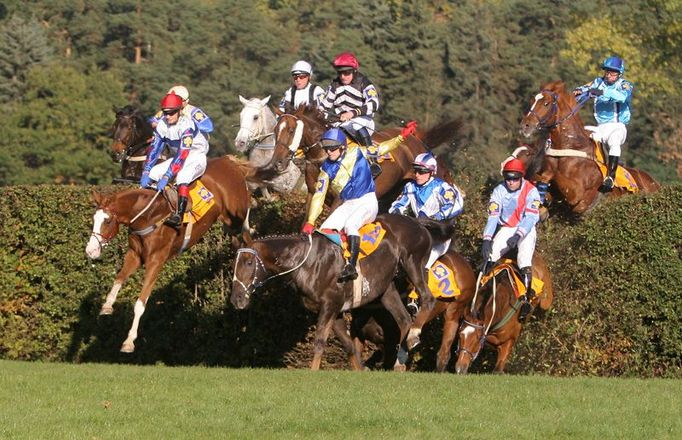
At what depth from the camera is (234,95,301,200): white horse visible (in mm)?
18578

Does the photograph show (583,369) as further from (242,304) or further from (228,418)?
(228,418)

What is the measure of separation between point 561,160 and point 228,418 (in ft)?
24.1

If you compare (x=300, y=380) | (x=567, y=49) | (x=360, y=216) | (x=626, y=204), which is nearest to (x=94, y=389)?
(x=300, y=380)

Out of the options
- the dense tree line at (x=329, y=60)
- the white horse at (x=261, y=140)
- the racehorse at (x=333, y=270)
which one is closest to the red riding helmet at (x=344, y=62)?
the white horse at (x=261, y=140)

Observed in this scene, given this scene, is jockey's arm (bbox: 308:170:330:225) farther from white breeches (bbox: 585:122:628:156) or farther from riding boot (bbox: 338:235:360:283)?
white breeches (bbox: 585:122:628:156)

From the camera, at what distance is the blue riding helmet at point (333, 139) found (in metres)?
15.4

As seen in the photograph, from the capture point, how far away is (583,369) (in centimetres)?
1664

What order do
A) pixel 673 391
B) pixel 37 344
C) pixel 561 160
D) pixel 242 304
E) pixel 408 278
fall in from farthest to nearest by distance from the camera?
pixel 37 344, pixel 561 160, pixel 408 278, pixel 242 304, pixel 673 391

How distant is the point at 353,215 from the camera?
1545 cm

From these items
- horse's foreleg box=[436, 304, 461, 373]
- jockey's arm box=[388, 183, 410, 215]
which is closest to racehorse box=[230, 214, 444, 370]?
horse's foreleg box=[436, 304, 461, 373]

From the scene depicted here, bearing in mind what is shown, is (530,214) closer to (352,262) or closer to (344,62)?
(352,262)

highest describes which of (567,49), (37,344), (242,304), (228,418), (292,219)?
(228,418)

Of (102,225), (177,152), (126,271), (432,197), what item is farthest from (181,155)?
(432,197)

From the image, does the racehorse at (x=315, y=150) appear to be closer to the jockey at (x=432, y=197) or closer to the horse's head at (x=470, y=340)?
the jockey at (x=432, y=197)
